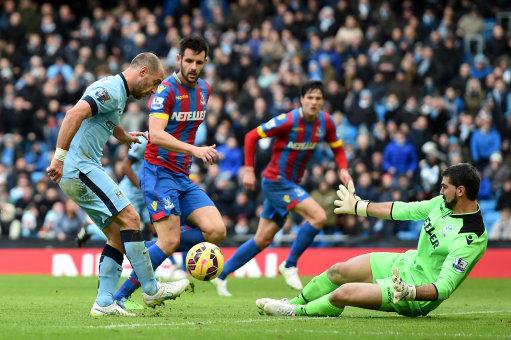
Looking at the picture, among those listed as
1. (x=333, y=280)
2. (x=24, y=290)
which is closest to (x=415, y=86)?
(x=24, y=290)

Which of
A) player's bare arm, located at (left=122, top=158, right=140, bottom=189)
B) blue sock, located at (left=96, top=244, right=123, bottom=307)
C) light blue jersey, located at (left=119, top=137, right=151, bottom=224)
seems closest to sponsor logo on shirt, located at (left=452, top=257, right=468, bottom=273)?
blue sock, located at (left=96, top=244, right=123, bottom=307)

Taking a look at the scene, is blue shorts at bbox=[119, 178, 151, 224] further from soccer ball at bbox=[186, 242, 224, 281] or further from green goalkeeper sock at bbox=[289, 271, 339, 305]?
green goalkeeper sock at bbox=[289, 271, 339, 305]

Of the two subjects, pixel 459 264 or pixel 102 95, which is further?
pixel 102 95

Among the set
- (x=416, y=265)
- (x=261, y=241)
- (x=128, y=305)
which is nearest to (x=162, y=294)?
(x=128, y=305)

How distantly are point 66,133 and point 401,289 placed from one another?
3.34 m

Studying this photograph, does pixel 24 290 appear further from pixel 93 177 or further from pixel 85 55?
pixel 85 55

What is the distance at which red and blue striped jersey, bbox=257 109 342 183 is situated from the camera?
1539cm

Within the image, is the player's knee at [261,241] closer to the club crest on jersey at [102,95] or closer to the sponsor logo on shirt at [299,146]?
the sponsor logo on shirt at [299,146]

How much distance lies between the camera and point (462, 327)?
9352 mm

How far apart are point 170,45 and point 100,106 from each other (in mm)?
16818

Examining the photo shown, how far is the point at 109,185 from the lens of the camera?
10133 mm

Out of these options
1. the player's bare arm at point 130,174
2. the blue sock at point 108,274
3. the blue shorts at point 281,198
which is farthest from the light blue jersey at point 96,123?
the blue shorts at point 281,198

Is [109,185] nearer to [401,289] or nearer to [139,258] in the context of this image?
[139,258]

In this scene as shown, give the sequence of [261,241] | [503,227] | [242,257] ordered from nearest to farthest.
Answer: [242,257] → [261,241] → [503,227]
